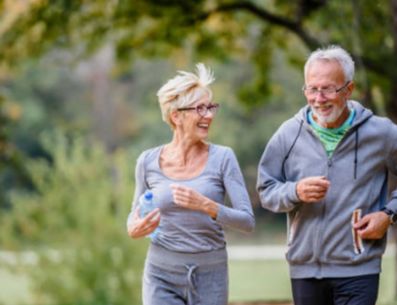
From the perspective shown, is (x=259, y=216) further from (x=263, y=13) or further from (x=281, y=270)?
(x=263, y=13)

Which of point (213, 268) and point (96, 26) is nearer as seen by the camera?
point (213, 268)

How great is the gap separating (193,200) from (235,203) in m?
0.31

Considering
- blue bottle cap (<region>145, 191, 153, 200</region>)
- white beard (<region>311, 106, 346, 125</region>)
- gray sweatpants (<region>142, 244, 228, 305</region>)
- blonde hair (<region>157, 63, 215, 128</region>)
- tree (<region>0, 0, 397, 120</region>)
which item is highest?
→ tree (<region>0, 0, 397, 120</region>)

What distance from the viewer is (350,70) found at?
18.3ft

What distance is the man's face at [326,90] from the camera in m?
5.48

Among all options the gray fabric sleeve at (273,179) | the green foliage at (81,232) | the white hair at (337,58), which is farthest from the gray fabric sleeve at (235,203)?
the green foliage at (81,232)

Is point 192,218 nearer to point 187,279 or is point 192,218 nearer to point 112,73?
point 187,279

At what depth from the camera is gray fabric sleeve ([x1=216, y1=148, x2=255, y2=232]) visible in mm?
5465

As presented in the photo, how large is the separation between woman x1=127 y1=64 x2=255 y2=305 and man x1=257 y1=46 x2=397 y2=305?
26 centimetres

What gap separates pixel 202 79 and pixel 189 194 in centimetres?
66

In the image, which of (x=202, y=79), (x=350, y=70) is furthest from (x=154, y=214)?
(x=350, y=70)

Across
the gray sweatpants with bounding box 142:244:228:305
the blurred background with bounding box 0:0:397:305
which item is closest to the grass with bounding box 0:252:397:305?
the blurred background with bounding box 0:0:397:305

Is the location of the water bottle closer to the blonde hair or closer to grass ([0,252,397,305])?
the blonde hair

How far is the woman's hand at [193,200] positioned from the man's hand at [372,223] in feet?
2.41
